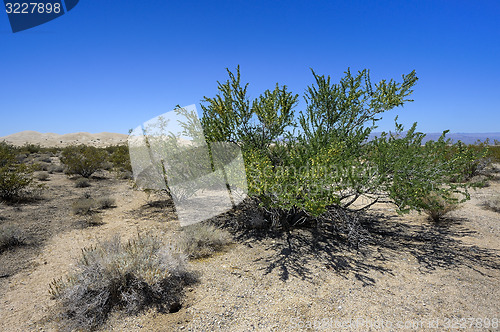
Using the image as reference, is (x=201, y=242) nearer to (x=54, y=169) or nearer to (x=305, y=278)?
(x=305, y=278)

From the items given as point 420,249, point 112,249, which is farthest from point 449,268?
point 112,249

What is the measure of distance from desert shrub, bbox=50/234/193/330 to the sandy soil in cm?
22

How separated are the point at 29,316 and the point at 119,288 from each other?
1330mm

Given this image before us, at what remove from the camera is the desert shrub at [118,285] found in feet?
12.9

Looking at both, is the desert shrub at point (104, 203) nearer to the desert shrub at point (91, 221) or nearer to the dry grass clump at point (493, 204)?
the desert shrub at point (91, 221)

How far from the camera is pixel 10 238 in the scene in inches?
250

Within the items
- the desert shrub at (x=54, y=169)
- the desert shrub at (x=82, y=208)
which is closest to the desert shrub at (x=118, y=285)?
the desert shrub at (x=82, y=208)

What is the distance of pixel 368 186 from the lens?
5.74m

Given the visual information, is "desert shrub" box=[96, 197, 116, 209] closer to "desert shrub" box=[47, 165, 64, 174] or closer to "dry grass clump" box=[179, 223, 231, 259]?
"dry grass clump" box=[179, 223, 231, 259]

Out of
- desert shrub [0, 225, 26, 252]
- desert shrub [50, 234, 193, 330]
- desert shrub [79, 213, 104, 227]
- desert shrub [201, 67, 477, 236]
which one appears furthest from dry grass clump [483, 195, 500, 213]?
desert shrub [0, 225, 26, 252]

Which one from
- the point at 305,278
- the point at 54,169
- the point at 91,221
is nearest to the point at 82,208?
the point at 91,221

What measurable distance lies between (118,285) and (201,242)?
222 cm

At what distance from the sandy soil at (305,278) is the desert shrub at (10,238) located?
0.86ft

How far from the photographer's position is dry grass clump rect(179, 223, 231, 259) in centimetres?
591
